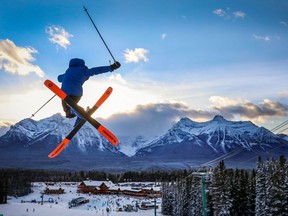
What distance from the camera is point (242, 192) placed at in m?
54.1

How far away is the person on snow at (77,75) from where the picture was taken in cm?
920

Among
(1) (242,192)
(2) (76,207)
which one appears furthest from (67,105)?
(2) (76,207)

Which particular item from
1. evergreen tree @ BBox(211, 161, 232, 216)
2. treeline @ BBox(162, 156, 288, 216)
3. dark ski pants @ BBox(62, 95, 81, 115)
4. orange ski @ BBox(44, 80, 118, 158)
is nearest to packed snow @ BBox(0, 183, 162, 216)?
treeline @ BBox(162, 156, 288, 216)

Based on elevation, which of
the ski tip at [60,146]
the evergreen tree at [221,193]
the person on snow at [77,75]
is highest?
the person on snow at [77,75]

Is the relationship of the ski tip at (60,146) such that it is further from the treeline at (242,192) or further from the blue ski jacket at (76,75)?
the treeline at (242,192)

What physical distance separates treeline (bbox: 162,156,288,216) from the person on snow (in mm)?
24218

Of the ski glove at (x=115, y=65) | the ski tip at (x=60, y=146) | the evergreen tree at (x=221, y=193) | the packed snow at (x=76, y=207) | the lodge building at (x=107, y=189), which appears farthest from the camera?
the lodge building at (x=107, y=189)

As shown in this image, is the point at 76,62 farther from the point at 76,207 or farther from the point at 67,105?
the point at 76,207

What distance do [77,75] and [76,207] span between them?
10804cm

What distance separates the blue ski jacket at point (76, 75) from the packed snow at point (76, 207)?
69458 millimetres

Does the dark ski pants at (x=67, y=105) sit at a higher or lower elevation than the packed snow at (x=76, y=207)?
higher

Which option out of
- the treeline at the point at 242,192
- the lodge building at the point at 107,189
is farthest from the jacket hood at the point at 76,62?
the lodge building at the point at 107,189

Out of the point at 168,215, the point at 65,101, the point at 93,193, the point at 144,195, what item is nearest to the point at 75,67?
the point at 65,101

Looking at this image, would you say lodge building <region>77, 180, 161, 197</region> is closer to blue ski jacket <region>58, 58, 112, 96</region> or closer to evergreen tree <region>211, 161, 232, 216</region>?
evergreen tree <region>211, 161, 232, 216</region>
